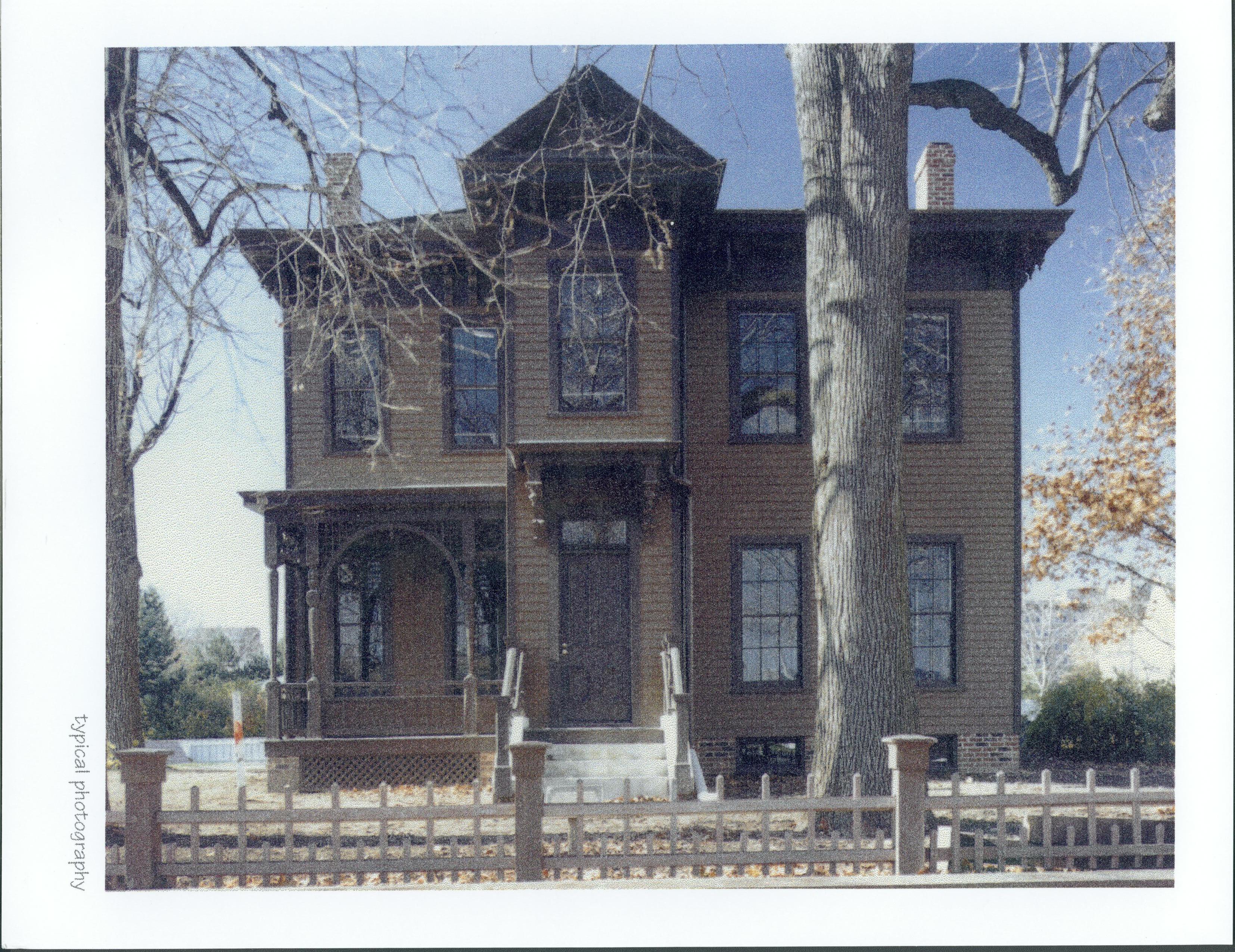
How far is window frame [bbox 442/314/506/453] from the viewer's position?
11.0m

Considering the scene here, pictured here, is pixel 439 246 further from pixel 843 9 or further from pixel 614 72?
pixel 843 9

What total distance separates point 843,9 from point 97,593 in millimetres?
6410

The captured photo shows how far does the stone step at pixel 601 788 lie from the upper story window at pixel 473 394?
421cm

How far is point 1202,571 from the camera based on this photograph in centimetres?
639

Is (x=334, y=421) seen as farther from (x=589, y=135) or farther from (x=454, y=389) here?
(x=589, y=135)

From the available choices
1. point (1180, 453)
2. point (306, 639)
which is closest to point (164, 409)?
point (306, 639)

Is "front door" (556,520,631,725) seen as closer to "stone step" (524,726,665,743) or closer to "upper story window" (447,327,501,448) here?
"stone step" (524,726,665,743)

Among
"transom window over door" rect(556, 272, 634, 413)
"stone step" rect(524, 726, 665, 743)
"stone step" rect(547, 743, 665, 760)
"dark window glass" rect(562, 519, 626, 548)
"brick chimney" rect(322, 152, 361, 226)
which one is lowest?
"stone step" rect(547, 743, 665, 760)

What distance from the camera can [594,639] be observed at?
10.4 m

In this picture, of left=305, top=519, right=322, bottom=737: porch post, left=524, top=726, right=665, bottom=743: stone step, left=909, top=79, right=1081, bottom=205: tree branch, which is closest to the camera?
left=909, top=79, right=1081, bottom=205: tree branch

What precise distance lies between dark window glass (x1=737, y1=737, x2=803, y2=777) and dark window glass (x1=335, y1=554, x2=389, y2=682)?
4.53 m

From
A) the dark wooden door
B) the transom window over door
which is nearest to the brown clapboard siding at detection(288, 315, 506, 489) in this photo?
the transom window over door

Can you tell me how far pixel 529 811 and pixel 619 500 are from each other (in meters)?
4.86

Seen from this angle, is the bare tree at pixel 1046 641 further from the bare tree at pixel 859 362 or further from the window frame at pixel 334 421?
the window frame at pixel 334 421
